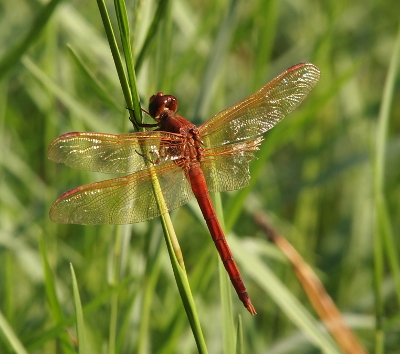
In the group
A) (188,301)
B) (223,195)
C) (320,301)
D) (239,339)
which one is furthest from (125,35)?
(320,301)

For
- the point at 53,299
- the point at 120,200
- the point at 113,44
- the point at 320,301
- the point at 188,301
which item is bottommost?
the point at 320,301

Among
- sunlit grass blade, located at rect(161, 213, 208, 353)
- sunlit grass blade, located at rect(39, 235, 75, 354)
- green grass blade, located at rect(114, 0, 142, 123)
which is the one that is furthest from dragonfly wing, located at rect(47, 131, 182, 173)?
sunlit grass blade, located at rect(161, 213, 208, 353)

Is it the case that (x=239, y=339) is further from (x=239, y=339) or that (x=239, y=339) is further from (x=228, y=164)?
(x=228, y=164)

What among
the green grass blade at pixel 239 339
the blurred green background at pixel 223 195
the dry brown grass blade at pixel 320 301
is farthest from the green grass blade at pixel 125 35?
the dry brown grass blade at pixel 320 301

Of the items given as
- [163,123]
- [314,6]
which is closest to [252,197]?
[163,123]

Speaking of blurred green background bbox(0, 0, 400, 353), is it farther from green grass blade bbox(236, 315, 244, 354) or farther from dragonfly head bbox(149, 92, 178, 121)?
green grass blade bbox(236, 315, 244, 354)

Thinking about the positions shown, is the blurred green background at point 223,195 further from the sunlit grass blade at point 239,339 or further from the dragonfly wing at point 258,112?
the sunlit grass blade at point 239,339
